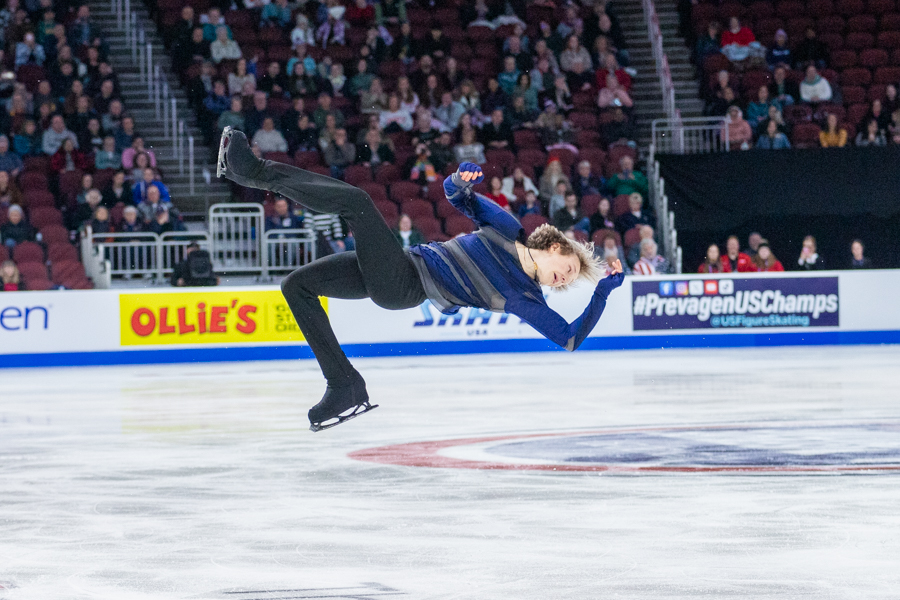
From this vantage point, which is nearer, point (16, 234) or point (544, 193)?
point (16, 234)

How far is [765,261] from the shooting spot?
A: 752 inches

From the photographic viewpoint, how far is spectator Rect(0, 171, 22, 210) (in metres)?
17.8

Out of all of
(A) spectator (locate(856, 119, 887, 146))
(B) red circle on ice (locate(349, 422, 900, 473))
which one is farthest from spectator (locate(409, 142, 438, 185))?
(B) red circle on ice (locate(349, 422, 900, 473))

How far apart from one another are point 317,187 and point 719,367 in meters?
10.9

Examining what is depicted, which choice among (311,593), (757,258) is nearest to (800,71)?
(757,258)

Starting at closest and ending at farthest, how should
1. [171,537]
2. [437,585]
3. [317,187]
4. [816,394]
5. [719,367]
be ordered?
[437,585] < [317,187] < [171,537] < [816,394] < [719,367]

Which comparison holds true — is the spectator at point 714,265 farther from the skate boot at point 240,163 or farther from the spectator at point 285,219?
the skate boot at point 240,163

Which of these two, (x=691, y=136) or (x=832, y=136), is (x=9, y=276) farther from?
(x=832, y=136)

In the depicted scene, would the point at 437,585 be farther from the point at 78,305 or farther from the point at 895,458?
the point at 78,305

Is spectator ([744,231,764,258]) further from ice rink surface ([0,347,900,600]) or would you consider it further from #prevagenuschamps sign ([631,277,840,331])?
ice rink surface ([0,347,900,600])

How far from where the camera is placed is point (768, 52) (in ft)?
73.4

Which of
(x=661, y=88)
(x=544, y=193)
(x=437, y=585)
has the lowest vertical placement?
(x=437, y=585)

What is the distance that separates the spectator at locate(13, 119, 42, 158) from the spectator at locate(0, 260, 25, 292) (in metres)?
2.31

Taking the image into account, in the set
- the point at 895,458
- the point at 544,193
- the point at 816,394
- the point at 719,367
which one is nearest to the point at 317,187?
the point at 895,458
